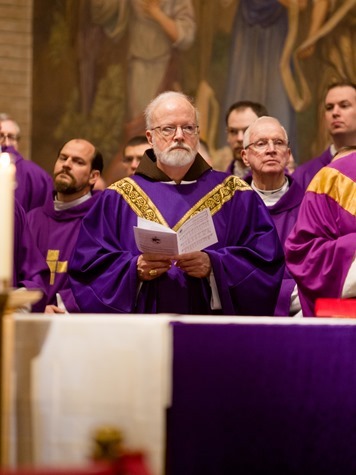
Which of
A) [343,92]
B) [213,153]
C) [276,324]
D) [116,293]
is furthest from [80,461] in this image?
[213,153]

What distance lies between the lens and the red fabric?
12.2 ft

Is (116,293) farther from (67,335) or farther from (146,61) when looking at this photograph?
(146,61)

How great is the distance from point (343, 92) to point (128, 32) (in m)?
5.15

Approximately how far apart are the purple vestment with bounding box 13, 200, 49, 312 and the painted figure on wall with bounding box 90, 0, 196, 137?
6941mm

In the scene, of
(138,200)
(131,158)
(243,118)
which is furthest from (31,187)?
(138,200)

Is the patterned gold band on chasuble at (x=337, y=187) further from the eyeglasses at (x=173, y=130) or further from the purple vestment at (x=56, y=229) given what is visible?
the purple vestment at (x=56, y=229)

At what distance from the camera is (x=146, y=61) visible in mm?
12250

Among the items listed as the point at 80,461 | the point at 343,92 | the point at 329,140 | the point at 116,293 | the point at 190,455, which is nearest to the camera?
the point at 80,461

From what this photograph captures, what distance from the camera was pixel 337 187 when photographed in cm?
536

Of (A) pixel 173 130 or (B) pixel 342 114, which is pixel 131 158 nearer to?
(B) pixel 342 114

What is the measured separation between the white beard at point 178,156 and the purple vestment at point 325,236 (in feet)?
2.10

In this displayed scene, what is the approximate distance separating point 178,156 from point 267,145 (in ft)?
4.10

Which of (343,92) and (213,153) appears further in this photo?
(213,153)

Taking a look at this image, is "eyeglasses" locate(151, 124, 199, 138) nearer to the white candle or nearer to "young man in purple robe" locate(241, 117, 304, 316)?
"young man in purple robe" locate(241, 117, 304, 316)
